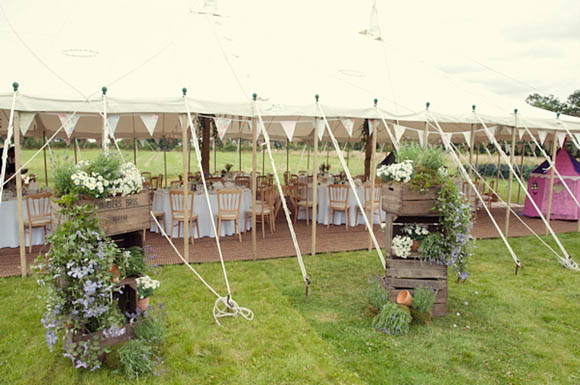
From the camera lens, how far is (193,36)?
7.55 m

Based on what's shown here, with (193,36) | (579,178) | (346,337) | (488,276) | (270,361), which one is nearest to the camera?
(270,361)

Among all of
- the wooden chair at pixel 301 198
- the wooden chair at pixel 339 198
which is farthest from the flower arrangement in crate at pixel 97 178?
the wooden chair at pixel 301 198

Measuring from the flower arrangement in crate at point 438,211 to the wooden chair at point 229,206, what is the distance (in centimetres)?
349

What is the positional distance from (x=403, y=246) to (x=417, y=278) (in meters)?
0.35

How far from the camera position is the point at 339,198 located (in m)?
8.51

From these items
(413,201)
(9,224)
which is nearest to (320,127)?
(413,201)

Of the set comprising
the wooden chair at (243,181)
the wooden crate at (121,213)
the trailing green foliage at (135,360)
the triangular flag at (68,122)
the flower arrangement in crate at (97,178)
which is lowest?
the trailing green foliage at (135,360)

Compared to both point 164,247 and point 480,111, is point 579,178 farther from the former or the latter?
point 164,247

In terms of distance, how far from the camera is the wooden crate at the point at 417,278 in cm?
433

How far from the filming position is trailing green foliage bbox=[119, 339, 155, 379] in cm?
320

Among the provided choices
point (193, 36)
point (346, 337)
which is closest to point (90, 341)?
point (346, 337)

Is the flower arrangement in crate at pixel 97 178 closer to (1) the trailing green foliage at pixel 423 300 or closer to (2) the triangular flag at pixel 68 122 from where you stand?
(2) the triangular flag at pixel 68 122

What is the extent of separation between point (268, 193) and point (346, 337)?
451cm

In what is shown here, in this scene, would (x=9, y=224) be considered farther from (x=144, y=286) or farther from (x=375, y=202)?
(x=375, y=202)
